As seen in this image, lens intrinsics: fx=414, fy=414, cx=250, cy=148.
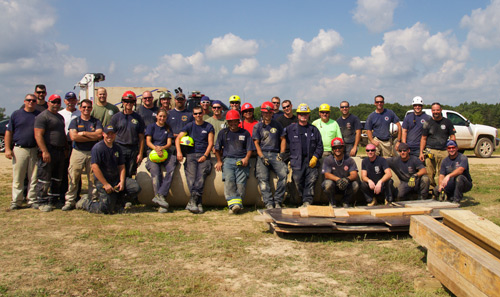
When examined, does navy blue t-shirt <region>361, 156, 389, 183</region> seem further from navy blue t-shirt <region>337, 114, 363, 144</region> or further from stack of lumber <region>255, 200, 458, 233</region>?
stack of lumber <region>255, 200, 458, 233</region>

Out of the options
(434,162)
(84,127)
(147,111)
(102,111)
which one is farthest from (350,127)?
(84,127)

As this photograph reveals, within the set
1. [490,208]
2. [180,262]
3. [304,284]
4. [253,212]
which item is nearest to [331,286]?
[304,284]

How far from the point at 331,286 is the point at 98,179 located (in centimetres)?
479

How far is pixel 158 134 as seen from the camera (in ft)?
27.0

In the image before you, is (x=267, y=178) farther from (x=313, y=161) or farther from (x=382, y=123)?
(x=382, y=123)

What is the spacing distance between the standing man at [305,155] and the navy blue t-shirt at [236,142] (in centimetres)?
→ 85

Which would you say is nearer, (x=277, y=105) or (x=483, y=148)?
(x=277, y=105)

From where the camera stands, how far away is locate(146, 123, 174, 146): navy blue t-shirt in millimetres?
8211

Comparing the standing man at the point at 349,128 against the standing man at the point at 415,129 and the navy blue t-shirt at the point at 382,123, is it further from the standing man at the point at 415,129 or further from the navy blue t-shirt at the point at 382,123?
the standing man at the point at 415,129

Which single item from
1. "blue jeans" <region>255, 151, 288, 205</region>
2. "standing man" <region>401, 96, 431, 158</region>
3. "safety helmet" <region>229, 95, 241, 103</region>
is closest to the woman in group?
"safety helmet" <region>229, 95, 241, 103</region>

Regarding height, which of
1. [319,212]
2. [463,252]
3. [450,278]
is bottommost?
[450,278]

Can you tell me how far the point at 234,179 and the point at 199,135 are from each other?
1109 millimetres

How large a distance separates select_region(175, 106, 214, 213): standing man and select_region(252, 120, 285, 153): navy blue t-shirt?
0.91m

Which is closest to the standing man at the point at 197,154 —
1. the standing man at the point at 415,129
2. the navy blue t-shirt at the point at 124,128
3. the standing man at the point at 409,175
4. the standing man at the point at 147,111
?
the navy blue t-shirt at the point at 124,128
